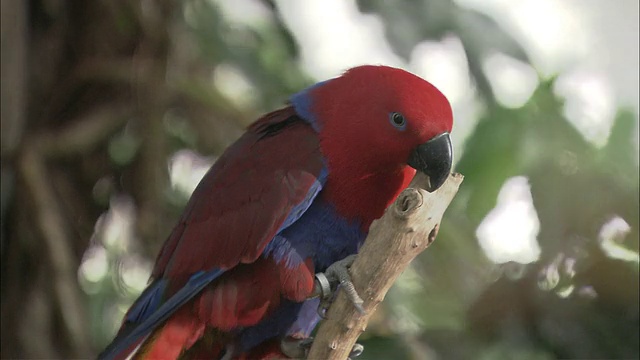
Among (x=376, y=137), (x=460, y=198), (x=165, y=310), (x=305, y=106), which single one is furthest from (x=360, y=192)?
(x=460, y=198)

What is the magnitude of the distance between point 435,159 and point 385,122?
0.37 feet

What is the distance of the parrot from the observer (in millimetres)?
1103

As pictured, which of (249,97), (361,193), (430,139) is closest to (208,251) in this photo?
(361,193)

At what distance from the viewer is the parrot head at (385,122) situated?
1110mm

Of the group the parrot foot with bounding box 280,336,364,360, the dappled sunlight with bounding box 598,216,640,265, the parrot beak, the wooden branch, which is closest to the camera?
the wooden branch

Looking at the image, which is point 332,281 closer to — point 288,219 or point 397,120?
point 288,219

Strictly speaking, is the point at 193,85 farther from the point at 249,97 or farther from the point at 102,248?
the point at 102,248

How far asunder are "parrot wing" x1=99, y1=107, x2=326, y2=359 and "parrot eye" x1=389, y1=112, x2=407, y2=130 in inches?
4.7

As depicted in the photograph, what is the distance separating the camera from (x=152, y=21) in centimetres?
185

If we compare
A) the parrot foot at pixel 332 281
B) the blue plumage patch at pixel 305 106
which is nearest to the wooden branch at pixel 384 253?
the parrot foot at pixel 332 281

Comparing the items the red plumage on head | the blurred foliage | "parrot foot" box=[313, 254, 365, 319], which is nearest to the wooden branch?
"parrot foot" box=[313, 254, 365, 319]

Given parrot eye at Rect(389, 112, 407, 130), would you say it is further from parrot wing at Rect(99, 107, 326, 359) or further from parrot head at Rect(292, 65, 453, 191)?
parrot wing at Rect(99, 107, 326, 359)

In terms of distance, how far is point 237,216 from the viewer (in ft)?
3.76

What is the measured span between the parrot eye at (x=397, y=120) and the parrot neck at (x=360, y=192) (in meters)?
0.06
